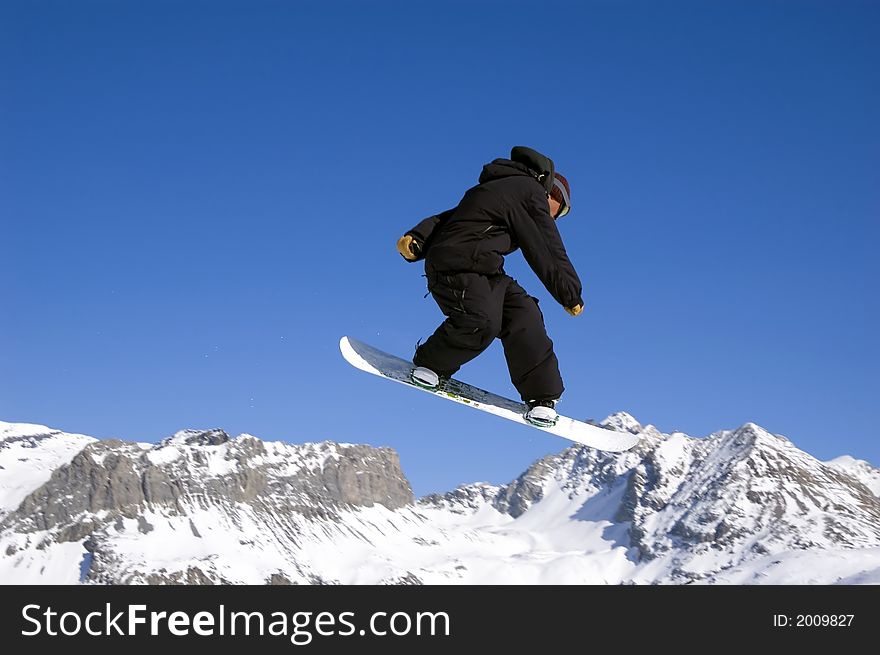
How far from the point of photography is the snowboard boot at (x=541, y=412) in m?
11.2

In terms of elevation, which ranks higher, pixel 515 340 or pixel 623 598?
pixel 515 340

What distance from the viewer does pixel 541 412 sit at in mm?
11188

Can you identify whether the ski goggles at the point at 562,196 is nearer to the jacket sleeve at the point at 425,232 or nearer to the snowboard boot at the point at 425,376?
the jacket sleeve at the point at 425,232

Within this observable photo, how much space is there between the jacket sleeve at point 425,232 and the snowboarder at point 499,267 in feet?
0.04

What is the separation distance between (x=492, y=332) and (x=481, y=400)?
6.25ft

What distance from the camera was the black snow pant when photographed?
10.3m

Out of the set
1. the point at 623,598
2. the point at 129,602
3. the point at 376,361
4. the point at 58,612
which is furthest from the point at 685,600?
the point at 58,612

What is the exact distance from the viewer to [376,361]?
41.2ft

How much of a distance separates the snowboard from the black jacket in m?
1.95

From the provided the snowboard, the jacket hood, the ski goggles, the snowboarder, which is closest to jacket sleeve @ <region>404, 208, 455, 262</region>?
the snowboarder

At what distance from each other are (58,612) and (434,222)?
232 inches

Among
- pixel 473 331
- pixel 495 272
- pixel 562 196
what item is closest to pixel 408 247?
pixel 495 272

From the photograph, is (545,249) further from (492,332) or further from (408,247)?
(408,247)

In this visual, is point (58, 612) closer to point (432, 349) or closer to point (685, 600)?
point (432, 349)
